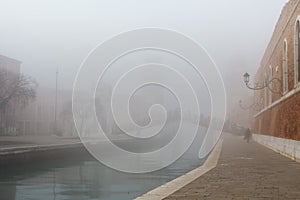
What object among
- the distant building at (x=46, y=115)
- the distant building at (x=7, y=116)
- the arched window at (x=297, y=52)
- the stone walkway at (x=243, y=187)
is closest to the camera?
the stone walkway at (x=243, y=187)

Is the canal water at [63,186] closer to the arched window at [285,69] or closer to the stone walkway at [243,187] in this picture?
the stone walkway at [243,187]

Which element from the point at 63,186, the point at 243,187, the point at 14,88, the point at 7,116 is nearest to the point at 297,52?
the point at 63,186

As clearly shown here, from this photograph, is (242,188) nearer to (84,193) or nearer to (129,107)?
(84,193)

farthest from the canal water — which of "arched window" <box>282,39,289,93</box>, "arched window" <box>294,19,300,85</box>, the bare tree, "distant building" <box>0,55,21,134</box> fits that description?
"distant building" <box>0,55,21,134</box>

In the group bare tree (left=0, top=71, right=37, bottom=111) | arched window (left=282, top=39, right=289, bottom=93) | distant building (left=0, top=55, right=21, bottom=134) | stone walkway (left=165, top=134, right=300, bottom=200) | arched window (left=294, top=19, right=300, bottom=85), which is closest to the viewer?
stone walkway (left=165, top=134, right=300, bottom=200)

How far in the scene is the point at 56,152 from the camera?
3212 cm

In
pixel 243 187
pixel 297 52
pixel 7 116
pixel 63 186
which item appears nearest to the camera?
pixel 243 187

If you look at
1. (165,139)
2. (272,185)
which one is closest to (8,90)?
(165,139)

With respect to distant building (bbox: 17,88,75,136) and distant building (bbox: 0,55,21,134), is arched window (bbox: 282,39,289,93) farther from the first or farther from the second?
distant building (bbox: 17,88,75,136)

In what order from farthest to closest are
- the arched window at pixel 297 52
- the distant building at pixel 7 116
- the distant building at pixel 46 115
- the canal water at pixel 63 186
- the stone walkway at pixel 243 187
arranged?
the distant building at pixel 46 115
the distant building at pixel 7 116
the arched window at pixel 297 52
the canal water at pixel 63 186
the stone walkway at pixel 243 187

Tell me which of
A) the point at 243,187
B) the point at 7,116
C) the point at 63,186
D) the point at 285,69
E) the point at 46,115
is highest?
the point at 285,69

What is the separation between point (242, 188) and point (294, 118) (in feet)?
35.9

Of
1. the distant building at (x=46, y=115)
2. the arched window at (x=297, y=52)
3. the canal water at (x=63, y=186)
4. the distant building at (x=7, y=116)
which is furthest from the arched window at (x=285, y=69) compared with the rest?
the distant building at (x=46, y=115)

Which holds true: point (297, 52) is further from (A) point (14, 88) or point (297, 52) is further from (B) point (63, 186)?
(A) point (14, 88)
